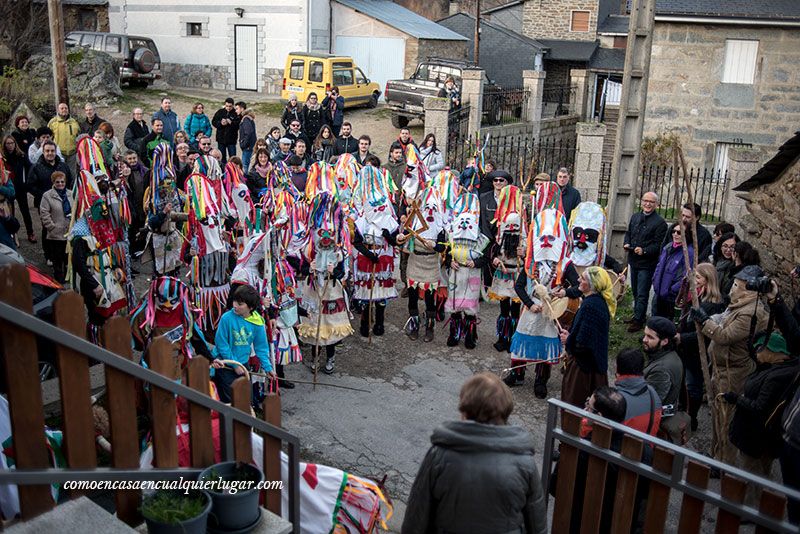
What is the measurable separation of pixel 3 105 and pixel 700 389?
55.9 feet

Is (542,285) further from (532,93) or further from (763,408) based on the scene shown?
(532,93)

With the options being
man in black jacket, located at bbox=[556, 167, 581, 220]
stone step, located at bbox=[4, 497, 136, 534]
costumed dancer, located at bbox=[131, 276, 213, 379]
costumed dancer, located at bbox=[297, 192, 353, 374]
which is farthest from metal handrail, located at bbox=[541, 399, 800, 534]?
man in black jacket, located at bbox=[556, 167, 581, 220]

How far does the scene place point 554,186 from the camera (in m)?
9.52

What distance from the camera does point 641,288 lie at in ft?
33.6

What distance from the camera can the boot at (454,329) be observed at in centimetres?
Answer: 975

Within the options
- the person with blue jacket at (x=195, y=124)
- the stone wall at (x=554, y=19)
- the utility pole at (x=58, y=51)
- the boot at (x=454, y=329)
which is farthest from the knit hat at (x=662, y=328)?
the stone wall at (x=554, y=19)

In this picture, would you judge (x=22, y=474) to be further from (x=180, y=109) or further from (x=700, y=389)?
(x=180, y=109)

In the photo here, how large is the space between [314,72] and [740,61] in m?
12.6

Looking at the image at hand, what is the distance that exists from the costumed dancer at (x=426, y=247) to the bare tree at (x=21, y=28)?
67.0 ft

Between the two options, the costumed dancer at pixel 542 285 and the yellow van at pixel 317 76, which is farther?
the yellow van at pixel 317 76

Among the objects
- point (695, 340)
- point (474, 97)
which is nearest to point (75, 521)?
point (695, 340)

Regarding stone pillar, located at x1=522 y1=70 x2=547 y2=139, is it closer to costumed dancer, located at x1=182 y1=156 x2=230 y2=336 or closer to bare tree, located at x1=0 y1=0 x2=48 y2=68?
costumed dancer, located at x1=182 y1=156 x2=230 y2=336

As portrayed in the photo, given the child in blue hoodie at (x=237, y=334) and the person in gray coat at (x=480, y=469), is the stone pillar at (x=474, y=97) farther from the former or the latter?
the person in gray coat at (x=480, y=469)

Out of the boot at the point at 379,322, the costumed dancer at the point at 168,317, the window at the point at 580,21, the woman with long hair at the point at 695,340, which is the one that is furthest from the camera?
the window at the point at 580,21
